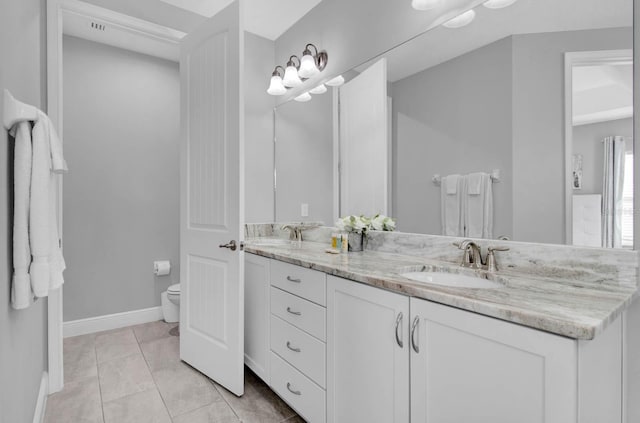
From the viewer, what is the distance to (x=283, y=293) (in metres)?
1.77

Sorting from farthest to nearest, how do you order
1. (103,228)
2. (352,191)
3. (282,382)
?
(103,228) < (352,191) < (282,382)

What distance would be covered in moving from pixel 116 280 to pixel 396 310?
2.87 m

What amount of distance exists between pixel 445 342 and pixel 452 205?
31.9 inches

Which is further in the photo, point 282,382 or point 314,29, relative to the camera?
point 314,29

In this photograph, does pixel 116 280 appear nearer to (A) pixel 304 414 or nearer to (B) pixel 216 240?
(B) pixel 216 240

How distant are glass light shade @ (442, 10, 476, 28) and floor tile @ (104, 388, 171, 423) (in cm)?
241

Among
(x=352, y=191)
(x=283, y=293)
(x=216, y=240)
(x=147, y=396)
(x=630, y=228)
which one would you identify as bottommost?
(x=147, y=396)

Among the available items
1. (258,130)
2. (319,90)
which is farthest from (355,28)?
(258,130)

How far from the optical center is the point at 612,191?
1.17 meters

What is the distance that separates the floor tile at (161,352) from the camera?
2.32 meters

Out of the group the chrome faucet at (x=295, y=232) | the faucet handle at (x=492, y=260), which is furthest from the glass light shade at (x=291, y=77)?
the faucet handle at (x=492, y=260)

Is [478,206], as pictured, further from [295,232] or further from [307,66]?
[307,66]

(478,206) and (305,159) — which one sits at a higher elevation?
(305,159)

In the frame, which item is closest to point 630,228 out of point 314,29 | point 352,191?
point 352,191
